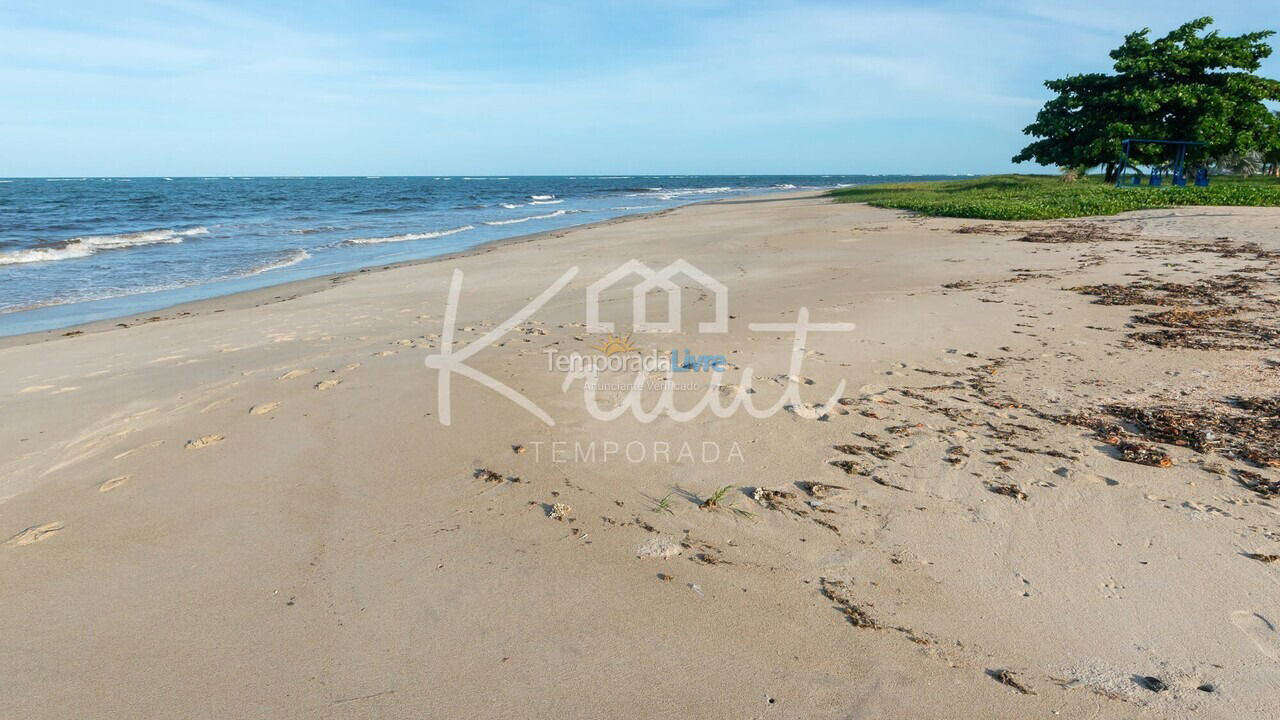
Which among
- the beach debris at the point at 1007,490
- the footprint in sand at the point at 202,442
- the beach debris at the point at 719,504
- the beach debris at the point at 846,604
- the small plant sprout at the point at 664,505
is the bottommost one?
the beach debris at the point at 846,604

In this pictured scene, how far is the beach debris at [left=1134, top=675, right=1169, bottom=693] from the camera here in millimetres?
2230

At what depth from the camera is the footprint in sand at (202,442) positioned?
4.30 meters

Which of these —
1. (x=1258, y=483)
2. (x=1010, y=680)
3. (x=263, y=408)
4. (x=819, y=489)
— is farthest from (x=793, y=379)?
(x=263, y=408)

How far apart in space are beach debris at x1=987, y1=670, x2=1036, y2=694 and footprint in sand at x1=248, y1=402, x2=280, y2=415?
4.55m

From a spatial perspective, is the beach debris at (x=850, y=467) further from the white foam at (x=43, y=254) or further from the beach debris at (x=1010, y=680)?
the white foam at (x=43, y=254)

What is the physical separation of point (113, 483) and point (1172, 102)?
34066 millimetres

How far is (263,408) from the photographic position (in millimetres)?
4926

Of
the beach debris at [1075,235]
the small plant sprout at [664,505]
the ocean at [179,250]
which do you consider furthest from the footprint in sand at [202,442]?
the beach debris at [1075,235]

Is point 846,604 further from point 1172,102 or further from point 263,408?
point 1172,102

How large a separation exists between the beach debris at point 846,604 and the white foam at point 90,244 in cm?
1882

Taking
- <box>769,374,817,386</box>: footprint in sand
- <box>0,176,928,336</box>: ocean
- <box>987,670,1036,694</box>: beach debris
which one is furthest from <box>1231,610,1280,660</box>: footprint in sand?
<box>0,176,928,336</box>: ocean

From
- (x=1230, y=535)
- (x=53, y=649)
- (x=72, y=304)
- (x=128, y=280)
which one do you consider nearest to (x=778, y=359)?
(x=1230, y=535)

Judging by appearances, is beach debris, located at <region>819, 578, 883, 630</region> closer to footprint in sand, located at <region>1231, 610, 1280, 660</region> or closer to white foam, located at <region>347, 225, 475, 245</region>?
footprint in sand, located at <region>1231, 610, 1280, 660</region>

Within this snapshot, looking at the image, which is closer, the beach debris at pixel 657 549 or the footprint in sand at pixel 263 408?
the beach debris at pixel 657 549
